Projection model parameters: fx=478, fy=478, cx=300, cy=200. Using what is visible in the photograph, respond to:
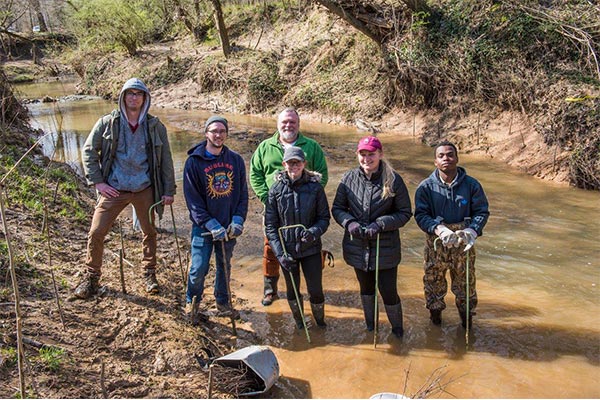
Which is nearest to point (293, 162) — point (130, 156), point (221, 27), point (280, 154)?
point (280, 154)

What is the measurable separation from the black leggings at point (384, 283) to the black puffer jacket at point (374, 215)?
10cm

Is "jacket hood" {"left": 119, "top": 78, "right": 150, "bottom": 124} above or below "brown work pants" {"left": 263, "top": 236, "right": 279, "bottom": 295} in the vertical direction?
above

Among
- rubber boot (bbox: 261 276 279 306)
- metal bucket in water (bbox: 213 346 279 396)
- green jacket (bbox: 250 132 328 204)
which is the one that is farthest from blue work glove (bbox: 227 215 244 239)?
metal bucket in water (bbox: 213 346 279 396)

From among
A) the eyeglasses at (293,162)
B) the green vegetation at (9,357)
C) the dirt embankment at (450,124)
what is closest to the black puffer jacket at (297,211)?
the eyeglasses at (293,162)

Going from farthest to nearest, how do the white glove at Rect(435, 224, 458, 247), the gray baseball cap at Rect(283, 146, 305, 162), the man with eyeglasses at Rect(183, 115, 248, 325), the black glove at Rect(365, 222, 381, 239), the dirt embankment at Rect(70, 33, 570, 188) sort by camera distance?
the dirt embankment at Rect(70, 33, 570, 188)
the man with eyeglasses at Rect(183, 115, 248, 325)
the gray baseball cap at Rect(283, 146, 305, 162)
the black glove at Rect(365, 222, 381, 239)
the white glove at Rect(435, 224, 458, 247)

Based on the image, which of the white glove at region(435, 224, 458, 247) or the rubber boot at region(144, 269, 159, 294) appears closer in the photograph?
the white glove at region(435, 224, 458, 247)

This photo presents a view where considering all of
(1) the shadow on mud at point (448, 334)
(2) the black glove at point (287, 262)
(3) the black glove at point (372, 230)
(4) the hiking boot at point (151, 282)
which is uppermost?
(3) the black glove at point (372, 230)

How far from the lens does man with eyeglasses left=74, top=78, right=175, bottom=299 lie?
4.47m

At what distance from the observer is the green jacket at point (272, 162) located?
484 cm

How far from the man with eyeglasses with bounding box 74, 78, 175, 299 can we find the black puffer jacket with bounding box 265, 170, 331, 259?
1099 millimetres

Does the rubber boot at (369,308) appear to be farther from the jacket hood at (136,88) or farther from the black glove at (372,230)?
the jacket hood at (136,88)

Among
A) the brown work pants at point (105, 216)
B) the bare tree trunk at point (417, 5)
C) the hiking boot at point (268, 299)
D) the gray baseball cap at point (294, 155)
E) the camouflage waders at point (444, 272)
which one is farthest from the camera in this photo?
the bare tree trunk at point (417, 5)

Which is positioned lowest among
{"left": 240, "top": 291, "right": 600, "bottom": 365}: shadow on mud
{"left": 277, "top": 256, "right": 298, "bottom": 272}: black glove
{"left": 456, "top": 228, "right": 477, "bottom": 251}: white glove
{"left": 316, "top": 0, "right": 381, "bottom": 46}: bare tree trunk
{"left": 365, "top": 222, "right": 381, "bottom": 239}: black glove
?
{"left": 240, "top": 291, "right": 600, "bottom": 365}: shadow on mud

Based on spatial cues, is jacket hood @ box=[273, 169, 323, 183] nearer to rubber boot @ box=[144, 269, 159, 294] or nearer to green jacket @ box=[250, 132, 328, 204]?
green jacket @ box=[250, 132, 328, 204]
